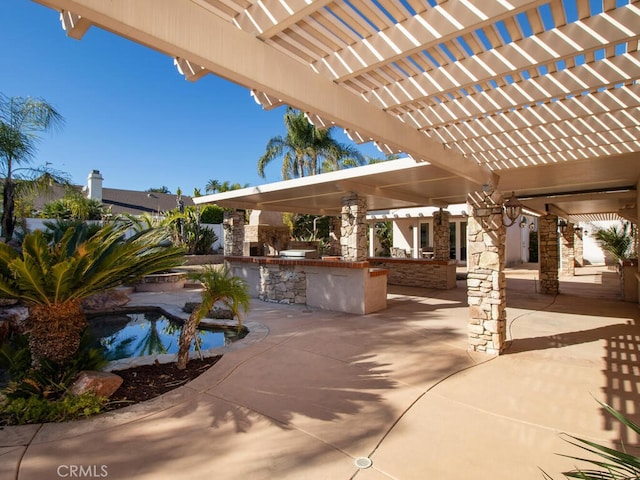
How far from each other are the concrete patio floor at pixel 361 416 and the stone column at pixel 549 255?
199 inches

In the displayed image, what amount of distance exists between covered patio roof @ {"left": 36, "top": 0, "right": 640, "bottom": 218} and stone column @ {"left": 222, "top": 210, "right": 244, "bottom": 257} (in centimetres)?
831

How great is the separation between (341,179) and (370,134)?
4.26m

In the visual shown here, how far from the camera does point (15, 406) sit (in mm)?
3309

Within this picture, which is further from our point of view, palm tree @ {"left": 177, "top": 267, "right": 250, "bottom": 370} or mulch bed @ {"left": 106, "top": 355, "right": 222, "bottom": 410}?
palm tree @ {"left": 177, "top": 267, "right": 250, "bottom": 370}

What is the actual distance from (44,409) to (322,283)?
6.18 metres

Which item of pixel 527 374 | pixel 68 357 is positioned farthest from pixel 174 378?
pixel 527 374

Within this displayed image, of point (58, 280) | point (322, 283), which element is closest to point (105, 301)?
point (322, 283)

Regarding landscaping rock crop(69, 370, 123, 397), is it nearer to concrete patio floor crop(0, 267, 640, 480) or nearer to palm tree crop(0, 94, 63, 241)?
concrete patio floor crop(0, 267, 640, 480)

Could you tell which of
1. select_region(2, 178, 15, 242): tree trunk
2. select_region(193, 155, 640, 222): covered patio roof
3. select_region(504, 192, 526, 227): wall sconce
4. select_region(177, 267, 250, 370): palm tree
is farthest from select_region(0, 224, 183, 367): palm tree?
select_region(2, 178, 15, 242): tree trunk

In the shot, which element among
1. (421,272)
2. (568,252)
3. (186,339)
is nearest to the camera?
(186,339)

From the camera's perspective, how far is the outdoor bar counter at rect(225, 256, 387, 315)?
26.6ft

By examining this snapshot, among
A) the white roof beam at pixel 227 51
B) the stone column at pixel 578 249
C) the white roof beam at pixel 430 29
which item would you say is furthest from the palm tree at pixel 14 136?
the stone column at pixel 578 249

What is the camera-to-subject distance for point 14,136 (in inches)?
356

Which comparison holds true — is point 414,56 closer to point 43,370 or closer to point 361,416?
point 361,416
